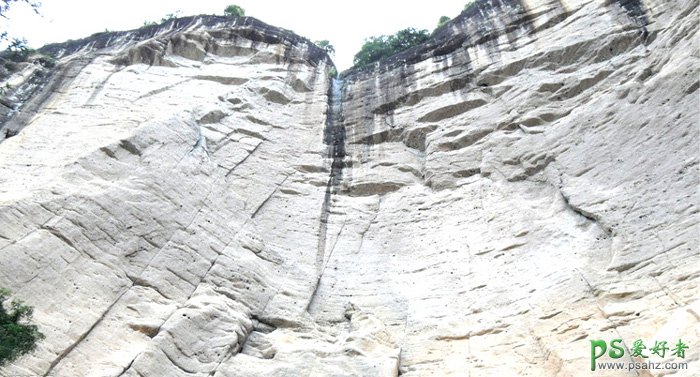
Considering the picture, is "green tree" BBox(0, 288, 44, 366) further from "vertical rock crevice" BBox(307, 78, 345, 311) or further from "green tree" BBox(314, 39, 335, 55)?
"green tree" BBox(314, 39, 335, 55)

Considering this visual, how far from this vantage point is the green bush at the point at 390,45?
81.9 feet

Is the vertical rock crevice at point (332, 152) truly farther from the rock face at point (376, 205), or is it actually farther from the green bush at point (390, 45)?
the green bush at point (390, 45)

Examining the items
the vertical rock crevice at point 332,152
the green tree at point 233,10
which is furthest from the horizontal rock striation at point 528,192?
the green tree at point 233,10

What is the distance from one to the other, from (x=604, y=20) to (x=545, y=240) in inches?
314

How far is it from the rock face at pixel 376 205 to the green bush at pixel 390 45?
151 inches

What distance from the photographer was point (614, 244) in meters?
11.6

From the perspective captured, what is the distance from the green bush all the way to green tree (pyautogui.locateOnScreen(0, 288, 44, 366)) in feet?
57.7

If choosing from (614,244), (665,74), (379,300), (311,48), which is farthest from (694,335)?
(311,48)

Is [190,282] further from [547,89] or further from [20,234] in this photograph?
[547,89]

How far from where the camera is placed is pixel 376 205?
16.3 metres

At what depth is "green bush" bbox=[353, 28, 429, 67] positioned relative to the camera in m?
25.0
